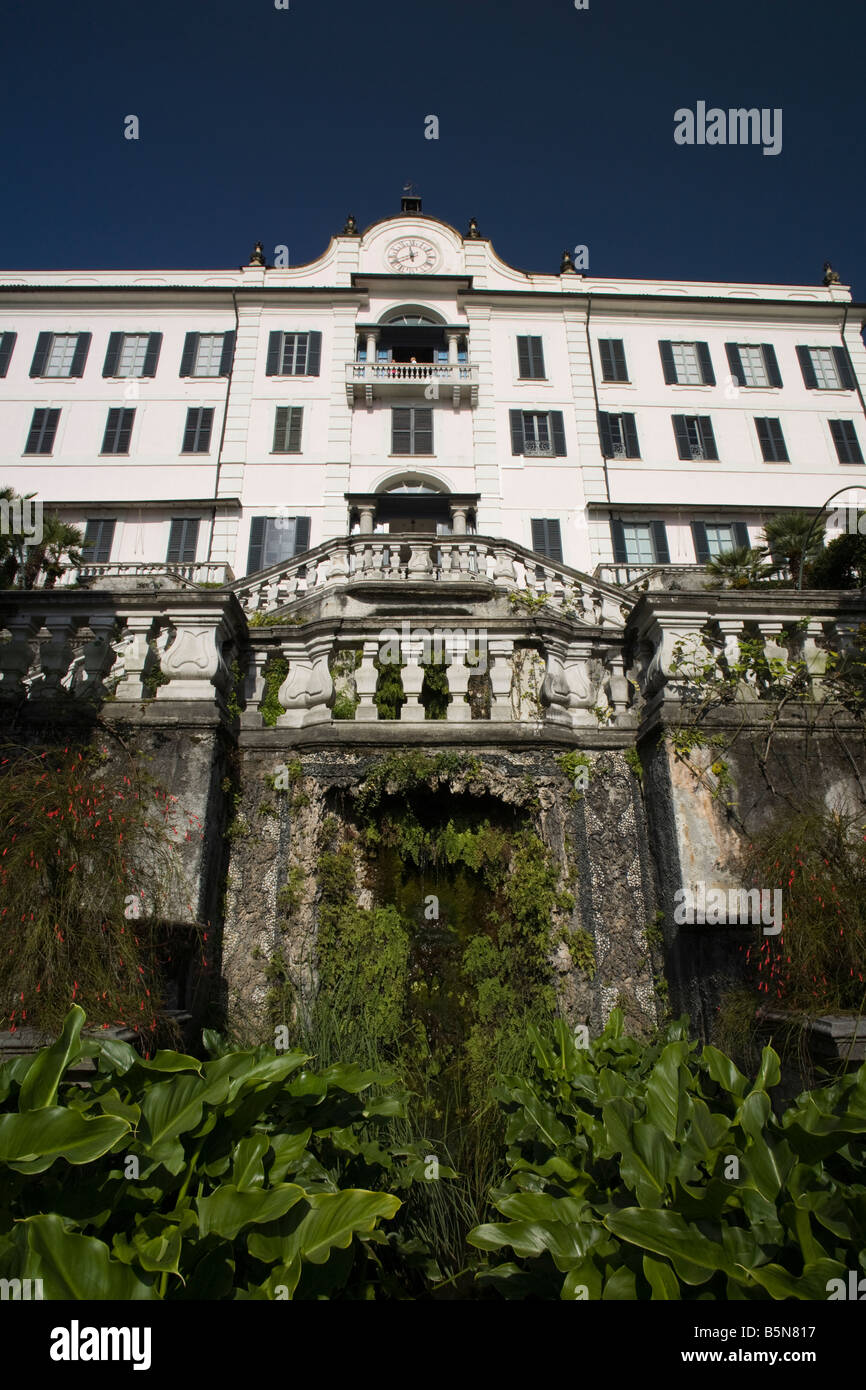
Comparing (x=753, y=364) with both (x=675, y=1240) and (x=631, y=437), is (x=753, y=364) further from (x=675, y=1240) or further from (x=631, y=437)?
(x=675, y=1240)

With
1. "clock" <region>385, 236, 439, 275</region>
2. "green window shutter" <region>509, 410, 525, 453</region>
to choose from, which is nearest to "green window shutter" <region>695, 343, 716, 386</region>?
"green window shutter" <region>509, 410, 525, 453</region>

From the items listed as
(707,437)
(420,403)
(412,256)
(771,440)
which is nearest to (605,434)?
(707,437)

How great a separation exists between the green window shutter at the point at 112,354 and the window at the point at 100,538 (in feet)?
16.8

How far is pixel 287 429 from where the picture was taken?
1958 centimetres

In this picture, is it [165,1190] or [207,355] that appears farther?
[207,355]

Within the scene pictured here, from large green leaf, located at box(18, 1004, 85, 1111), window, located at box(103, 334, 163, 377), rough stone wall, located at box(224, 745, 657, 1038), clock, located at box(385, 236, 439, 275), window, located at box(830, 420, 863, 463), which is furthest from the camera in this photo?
clock, located at box(385, 236, 439, 275)

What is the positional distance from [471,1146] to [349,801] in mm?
2606

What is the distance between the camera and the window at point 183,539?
18.1 m

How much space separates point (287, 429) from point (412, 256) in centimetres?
773

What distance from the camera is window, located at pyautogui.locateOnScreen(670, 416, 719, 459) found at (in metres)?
20.0

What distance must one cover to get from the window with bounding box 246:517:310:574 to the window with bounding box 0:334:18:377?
9239 mm

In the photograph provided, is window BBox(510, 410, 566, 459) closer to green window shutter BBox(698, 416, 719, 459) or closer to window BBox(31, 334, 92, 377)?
green window shutter BBox(698, 416, 719, 459)

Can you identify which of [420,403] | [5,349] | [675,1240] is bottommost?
[675,1240]

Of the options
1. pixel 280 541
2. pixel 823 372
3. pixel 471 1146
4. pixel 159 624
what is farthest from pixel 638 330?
pixel 471 1146
